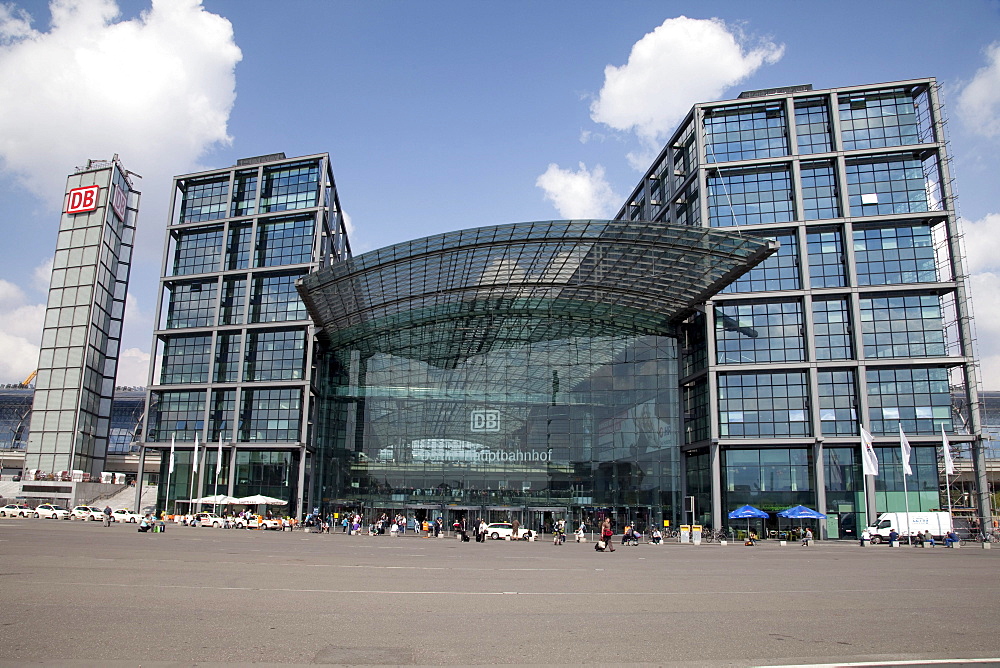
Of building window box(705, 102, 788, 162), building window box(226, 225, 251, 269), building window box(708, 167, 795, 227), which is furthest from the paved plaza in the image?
building window box(226, 225, 251, 269)

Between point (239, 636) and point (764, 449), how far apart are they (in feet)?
174

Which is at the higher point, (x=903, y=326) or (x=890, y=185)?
(x=890, y=185)

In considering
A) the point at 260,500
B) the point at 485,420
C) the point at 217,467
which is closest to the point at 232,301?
the point at 217,467

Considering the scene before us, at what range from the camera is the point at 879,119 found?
191 feet

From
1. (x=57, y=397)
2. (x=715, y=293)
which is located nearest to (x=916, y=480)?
(x=715, y=293)

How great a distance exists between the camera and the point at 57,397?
83.9m

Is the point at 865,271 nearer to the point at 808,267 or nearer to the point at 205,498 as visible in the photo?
the point at 808,267

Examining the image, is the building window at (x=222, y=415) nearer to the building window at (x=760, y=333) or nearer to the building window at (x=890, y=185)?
the building window at (x=760, y=333)

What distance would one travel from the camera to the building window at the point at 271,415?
64.2 metres

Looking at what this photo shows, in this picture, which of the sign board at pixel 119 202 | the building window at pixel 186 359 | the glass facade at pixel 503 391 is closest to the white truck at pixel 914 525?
the glass facade at pixel 503 391

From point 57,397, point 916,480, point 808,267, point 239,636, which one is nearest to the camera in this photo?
point 239,636

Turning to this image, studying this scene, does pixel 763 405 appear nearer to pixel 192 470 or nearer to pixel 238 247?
pixel 192 470

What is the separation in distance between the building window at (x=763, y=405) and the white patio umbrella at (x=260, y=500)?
35.8 meters

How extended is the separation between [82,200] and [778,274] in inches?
3082
